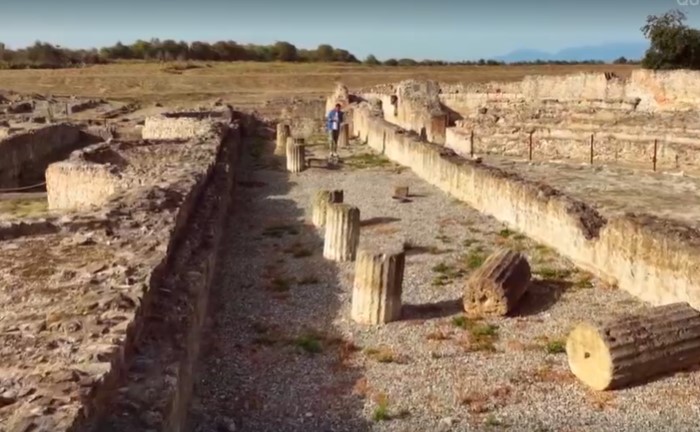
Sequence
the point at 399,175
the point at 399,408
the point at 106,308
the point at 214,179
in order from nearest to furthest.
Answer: the point at 106,308
the point at 399,408
the point at 214,179
the point at 399,175

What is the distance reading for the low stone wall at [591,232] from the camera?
9.43 m

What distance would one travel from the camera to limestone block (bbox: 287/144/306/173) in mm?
21266

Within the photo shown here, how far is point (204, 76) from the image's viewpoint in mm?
61062

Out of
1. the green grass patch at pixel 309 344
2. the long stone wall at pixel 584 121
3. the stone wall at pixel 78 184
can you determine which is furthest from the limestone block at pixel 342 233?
the long stone wall at pixel 584 121

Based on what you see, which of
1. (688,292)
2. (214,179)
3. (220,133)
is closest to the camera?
(688,292)

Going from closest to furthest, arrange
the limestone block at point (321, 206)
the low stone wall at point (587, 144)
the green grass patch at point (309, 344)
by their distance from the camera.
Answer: the green grass patch at point (309, 344)
the limestone block at point (321, 206)
the low stone wall at point (587, 144)

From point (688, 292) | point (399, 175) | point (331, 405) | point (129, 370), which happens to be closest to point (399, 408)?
point (331, 405)

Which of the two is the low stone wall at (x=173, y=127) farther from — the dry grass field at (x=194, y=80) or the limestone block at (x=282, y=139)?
the dry grass field at (x=194, y=80)

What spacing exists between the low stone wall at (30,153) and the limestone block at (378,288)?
14571mm

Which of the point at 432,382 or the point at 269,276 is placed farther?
the point at 269,276

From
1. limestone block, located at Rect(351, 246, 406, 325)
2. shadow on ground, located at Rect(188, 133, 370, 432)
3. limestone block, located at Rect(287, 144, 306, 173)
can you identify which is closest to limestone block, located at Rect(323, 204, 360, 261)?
shadow on ground, located at Rect(188, 133, 370, 432)

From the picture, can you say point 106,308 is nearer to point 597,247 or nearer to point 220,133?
point 597,247

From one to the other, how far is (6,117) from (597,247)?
26.0m

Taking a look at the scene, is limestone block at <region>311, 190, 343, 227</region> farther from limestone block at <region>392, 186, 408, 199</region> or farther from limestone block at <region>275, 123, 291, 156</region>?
limestone block at <region>275, 123, 291, 156</region>
